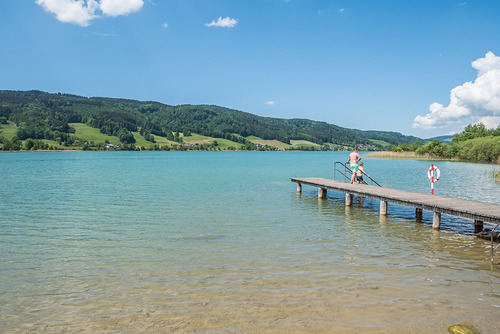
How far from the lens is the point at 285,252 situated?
38.2 feet

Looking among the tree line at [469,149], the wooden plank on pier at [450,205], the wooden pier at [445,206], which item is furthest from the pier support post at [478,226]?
the tree line at [469,149]

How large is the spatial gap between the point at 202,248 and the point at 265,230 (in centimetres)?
345

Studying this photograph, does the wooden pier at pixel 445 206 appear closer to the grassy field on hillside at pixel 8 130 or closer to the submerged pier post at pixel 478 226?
the submerged pier post at pixel 478 226

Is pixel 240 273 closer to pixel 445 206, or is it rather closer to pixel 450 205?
pixel 445 206

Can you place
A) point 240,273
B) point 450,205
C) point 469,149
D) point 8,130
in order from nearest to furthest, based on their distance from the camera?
1. point 240,273
2. point 450,205
3. point 469,149
4. point 8,130

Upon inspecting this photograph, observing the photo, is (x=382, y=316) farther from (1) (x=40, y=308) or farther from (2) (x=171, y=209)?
(2) (x=171, y=209)

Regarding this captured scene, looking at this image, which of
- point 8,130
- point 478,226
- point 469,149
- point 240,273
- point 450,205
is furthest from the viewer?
point 8,130

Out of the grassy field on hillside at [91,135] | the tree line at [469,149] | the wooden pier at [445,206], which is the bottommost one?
the wooden pier at [445,206]

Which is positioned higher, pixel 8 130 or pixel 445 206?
pixel 8 130

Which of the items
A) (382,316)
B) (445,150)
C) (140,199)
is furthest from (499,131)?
(382,316)

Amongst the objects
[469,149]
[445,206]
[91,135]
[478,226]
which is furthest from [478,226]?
[91,135]

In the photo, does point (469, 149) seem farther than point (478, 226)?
Yes

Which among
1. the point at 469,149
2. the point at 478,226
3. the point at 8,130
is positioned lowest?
the point at 478,226

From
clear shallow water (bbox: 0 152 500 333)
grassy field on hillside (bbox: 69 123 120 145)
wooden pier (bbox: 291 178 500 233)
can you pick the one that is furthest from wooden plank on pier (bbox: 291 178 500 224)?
grassy field on hillside (bbox: 69 123 120 145)
